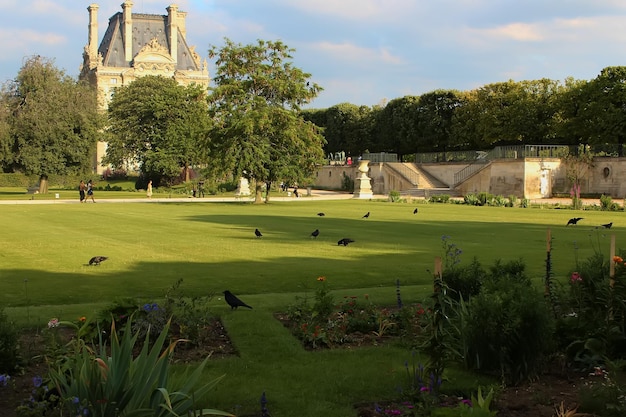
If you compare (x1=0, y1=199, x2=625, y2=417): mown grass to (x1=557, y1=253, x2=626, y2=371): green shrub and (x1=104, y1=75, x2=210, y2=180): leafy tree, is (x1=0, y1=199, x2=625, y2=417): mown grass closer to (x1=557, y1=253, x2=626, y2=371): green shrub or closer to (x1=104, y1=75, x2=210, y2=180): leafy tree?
(x1=557, y1=253, x2=626, y2=371): green shrub

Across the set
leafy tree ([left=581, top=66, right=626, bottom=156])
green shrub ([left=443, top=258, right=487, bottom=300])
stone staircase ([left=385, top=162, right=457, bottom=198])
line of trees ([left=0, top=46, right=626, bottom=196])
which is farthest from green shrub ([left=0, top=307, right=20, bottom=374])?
stone staircase ([left=385, top=162, right=457, bottom=198])

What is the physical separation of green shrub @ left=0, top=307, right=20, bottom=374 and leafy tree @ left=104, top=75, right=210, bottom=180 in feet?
200

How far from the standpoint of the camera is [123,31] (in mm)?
114438

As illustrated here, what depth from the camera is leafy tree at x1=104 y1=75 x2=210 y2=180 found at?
220ft

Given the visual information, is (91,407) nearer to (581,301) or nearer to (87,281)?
(581,301)

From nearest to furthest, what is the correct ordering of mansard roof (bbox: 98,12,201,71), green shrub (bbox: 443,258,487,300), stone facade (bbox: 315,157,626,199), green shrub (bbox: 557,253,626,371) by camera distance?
green shrub (bbox: 557,253,626,371) → green shrub (bbox: 443,258,487,300) → stone facade (bbox: 315,157,626,199) → mansard roof (bbox: 98,12,201,71)

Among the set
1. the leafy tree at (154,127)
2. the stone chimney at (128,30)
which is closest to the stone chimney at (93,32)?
the stone chimney at (128,30)

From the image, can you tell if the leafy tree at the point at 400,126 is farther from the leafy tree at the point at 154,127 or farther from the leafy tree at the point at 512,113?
the leafy tree at the point at 154,127

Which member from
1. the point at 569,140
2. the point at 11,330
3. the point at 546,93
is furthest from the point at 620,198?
the point at 11,330

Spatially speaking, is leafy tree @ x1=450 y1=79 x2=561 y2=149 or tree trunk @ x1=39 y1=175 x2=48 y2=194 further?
leafy tree @ x1=450 y1=79 x2=561 y2=149

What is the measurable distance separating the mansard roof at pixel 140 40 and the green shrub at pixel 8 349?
112 meters

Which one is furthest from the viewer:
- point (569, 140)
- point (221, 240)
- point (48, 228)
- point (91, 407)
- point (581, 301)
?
point (569, 140)

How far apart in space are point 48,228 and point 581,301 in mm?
18984

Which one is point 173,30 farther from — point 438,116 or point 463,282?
point 463,282
